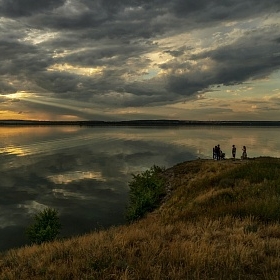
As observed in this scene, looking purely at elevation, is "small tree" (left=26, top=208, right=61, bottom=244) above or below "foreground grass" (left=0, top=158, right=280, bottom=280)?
below

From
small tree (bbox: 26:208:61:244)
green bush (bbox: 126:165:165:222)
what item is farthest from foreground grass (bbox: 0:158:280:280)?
green bush (bbox: 126:165:165:222)

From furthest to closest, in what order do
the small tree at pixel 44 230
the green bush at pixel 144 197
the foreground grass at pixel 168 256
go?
1. the green bush at pixel 144 197
2. the small tree at pixel 44 230
3. the foreground grass at pixel 168 256

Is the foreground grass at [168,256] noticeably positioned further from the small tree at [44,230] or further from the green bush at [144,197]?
the green bush at [144,197]

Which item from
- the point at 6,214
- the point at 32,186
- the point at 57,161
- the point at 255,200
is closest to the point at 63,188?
the point at 32,186

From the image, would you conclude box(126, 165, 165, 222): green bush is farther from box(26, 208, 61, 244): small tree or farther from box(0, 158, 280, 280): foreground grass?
box(0, 158, 280, 280): foreground grass

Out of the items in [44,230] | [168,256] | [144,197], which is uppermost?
[168,256]

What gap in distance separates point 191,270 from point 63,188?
1553 inches

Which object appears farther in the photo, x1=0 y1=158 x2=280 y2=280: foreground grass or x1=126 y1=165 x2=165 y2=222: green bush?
x1=126 y1=165 x2=165 y2=222: green bush

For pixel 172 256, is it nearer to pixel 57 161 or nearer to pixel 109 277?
pixel 109 277

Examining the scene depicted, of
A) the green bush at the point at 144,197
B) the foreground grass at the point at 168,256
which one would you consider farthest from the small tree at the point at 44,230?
the foreground grass at the point at 168,256

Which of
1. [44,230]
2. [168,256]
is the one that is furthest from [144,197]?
[168,256]

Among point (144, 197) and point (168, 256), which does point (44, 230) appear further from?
point (168, 256)

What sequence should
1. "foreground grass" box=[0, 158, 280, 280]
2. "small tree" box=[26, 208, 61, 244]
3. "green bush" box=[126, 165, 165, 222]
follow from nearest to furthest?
"foreground grass" box=[0, 158, 280, 280] < "small tree" box=[26, 208, 61, 244] < "green bush" box=[126, 165, 165, 222]

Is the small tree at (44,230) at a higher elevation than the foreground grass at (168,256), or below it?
below
